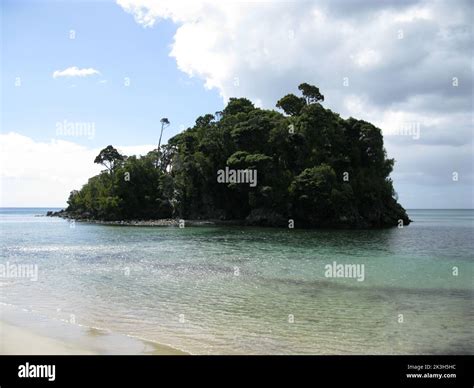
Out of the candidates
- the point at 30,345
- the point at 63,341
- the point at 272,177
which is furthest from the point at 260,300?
the point at 272,177

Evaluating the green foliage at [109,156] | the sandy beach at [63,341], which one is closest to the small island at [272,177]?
the green foliage at [109,156]

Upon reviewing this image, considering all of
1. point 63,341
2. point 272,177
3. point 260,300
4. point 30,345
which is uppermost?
point 272,177

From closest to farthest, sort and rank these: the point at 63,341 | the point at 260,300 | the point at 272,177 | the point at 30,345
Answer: the point at 30,345 → the point at 63,341 → the point at 260,300 → the point at 272,177

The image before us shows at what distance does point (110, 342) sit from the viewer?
1016cm

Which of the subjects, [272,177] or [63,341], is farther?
[272,177]

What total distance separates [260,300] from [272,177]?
170 ft

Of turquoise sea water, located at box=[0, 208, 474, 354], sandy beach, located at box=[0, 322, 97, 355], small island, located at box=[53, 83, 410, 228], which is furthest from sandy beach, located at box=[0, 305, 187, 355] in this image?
small island, located at box=[53, 83, 410, 228]

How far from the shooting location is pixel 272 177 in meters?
66.6

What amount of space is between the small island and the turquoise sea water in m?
37.1

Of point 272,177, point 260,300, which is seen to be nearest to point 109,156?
point 272,177

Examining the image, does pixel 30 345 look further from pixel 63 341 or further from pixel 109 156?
pixel 109 156

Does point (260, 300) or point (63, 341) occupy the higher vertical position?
point (63, 341)

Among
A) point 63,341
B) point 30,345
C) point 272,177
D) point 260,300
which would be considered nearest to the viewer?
point 30,345
